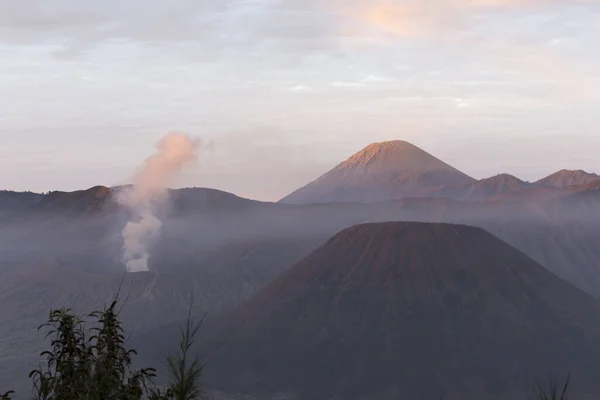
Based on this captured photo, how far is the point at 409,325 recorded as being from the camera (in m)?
151

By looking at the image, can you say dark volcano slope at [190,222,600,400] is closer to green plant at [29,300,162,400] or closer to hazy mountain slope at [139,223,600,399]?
hazy mountain slope at [139,223,600,399]

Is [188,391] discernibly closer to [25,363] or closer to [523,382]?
[523,382]

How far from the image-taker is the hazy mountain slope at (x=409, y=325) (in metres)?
142

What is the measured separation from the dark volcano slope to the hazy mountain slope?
0.61 feet

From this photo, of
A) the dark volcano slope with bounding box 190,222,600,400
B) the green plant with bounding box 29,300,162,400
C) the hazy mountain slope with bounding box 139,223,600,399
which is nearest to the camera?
the green plant with bounding box 29,300,162,400

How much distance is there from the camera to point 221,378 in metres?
144

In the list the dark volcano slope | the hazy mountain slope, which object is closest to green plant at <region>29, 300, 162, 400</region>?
the dark volcano slope

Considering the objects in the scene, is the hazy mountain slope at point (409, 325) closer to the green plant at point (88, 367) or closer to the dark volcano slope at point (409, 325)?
the dark volcano slope at point (409, 325)

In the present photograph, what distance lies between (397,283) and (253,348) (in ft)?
79.3

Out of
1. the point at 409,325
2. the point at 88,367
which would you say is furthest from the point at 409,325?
the point at 88,367

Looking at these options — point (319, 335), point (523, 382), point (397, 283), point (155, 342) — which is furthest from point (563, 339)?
point (155, 342)

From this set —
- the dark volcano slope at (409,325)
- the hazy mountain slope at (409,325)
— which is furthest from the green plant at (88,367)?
the hazy mountain slope at (409,325)

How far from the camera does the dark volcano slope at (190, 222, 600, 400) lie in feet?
463

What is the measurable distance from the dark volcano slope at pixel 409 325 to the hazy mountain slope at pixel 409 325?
0.18 meters
